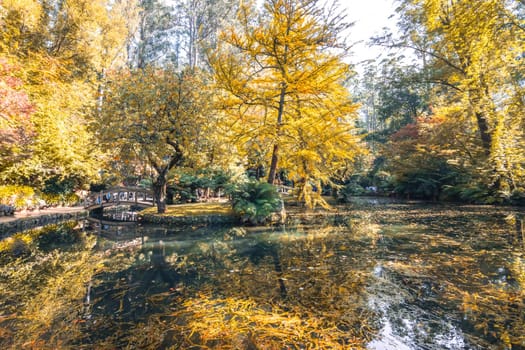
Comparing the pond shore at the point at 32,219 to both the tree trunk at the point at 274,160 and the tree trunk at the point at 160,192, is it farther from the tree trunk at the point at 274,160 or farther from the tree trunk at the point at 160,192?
the tree trunk at the point at 274,160

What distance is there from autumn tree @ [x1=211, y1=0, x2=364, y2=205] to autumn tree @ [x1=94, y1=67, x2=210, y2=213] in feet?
4.05

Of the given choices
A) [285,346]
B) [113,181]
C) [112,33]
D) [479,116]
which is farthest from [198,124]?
[479,116]

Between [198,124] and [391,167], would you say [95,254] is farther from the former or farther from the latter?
[391,167]

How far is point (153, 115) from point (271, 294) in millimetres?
8252

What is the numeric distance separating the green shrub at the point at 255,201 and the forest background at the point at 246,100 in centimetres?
99

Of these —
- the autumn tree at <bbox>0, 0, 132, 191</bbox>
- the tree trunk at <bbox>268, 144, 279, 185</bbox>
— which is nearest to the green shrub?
the tree trunk at <bbox>268, 144, 279, 185</bbox>

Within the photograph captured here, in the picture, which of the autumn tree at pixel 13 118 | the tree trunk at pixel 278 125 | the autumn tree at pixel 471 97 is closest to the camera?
the autumn tree at pixel 13 118

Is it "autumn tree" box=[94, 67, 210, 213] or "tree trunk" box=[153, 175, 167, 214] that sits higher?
"autumn tree" box=[94, 67, 210, 213]

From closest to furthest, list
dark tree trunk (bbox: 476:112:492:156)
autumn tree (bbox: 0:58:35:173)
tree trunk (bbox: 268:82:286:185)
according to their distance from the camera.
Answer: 1. autumn tree (bbox: 0:58:35:173)
2. tree trunk (bbox: 268:82:286:185)
3. dark tree trunk (bbox: 476:112:492:156)

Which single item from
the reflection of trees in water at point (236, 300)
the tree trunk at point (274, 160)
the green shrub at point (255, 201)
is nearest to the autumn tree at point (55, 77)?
the green shrub at point (255, 201)

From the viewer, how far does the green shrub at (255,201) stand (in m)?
10.2

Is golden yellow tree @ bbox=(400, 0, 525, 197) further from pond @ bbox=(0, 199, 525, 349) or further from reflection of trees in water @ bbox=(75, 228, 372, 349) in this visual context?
reflection of trees in water @ bbox=(75, 228, 372, 349)

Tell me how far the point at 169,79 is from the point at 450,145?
621 inches

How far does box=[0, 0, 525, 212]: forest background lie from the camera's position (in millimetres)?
9391
